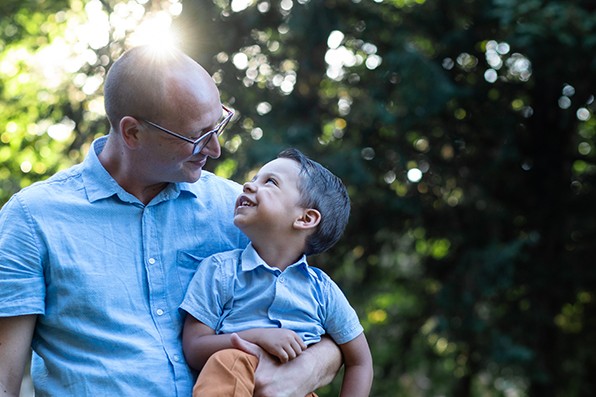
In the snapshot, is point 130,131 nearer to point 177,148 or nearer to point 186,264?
point 177,148

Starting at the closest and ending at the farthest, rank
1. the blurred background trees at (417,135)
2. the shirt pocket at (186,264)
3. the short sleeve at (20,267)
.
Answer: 1. the short sleeve at (20,267)
2. the shirt pocket at (186,264)
3. the blurred background trees at (417,135)

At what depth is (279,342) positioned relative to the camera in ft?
8.36

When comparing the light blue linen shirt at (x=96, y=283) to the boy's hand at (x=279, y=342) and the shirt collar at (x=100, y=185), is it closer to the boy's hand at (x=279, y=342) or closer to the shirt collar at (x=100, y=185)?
the shirt collar at (x=100, y=185)

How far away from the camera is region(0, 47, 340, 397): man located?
252 centimetres

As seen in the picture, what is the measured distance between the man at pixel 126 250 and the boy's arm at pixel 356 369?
64mm

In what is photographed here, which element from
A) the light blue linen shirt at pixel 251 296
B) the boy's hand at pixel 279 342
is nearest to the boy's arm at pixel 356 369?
the light blue linen shirt at pixel 251 296

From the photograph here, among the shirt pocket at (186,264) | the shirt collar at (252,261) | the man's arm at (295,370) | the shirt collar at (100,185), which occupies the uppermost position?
the shirt collar at (100,185)

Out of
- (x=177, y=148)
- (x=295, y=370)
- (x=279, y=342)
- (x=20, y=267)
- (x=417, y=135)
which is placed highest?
(x=177, y=148)

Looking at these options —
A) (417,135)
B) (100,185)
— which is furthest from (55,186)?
(417,135)

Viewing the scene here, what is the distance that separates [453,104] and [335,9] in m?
1.37

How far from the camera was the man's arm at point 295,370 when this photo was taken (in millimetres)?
2535

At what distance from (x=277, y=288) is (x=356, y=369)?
38cm

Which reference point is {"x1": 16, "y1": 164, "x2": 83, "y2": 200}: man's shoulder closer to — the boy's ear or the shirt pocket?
the shirt pocket

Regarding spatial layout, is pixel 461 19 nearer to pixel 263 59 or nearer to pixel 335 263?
pixel 263 59
